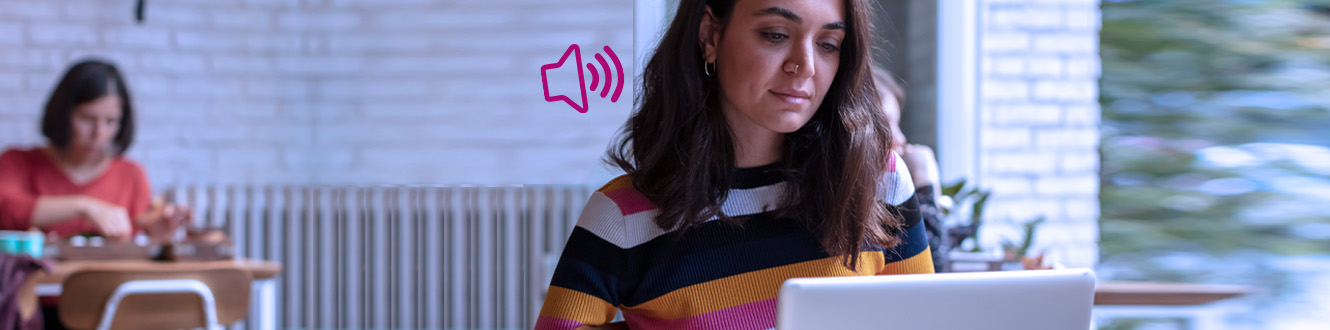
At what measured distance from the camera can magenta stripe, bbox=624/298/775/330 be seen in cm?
102

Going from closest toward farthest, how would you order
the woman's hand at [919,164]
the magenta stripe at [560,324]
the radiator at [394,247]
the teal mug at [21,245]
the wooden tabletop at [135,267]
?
the magenta stripe at [560,324], the woman's hand at [919,164], the teal mug at [21,245], the wooden tabletop at [135,267], the radiator at [394,247]

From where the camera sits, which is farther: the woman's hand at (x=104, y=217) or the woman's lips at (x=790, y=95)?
the woman's hand at (x=104, y=217)

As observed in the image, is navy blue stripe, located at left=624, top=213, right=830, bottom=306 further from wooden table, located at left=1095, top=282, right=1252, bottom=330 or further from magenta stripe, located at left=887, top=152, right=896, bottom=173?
wooden table, located at left=1095, top=282, right=1252, bottom=330

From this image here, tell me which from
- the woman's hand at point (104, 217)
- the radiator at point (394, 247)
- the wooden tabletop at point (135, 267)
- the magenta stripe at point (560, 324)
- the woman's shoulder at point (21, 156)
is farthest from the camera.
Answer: the radiator at point (394, 247)

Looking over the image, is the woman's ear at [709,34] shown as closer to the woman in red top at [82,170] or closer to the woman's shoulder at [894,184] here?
the woman's shoulder at [894,184]

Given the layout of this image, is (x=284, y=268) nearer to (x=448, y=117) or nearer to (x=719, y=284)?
(x=448, y=117)

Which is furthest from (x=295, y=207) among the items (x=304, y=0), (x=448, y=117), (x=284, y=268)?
(x=448, y=117)

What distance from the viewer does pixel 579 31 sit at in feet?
6.21

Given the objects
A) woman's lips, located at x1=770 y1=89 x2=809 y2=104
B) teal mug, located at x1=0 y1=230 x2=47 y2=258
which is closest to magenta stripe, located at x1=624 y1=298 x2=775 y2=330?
woman's lips, located at x1=770 y1=89 x2=809 y2=104

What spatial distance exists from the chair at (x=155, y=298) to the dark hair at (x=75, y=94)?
933mm

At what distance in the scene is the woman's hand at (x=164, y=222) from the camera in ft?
10.3

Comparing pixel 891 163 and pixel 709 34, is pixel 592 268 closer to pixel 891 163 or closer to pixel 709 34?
pixel 709 34

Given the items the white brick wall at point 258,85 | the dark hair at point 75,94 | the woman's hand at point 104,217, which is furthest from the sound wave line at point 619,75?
the dark hair at point 75,94

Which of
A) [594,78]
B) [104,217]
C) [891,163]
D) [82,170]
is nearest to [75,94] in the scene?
[82,170]
